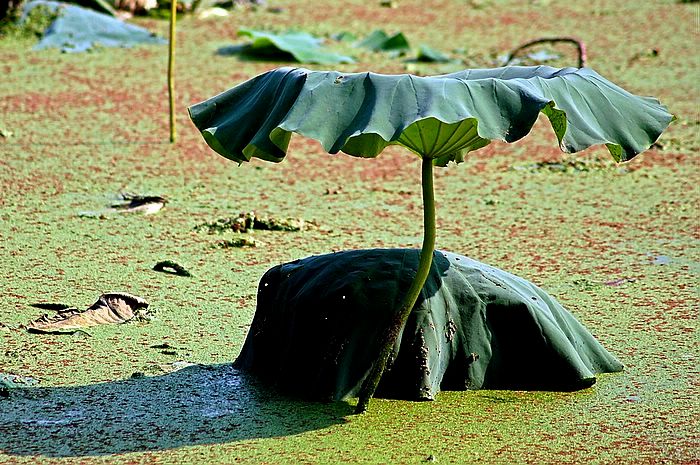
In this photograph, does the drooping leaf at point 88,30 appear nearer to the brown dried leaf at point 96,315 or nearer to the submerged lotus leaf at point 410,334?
the brown dried leaf at point 96,315

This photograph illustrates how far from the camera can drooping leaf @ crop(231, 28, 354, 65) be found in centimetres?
497

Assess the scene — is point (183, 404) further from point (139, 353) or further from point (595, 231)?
point (595, 231)

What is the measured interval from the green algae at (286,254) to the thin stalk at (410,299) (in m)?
0.06

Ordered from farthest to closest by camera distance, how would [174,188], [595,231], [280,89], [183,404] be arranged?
[174,188]
[595,231]
[183,404]
[280,89]

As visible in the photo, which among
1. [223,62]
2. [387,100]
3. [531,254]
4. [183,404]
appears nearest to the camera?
[387,100]

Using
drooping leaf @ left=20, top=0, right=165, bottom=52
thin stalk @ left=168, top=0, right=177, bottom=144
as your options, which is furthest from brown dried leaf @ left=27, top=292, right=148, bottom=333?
drooping leaf @ left=20, top=0, right=165, bottom=52

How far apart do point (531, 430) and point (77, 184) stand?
199 cm

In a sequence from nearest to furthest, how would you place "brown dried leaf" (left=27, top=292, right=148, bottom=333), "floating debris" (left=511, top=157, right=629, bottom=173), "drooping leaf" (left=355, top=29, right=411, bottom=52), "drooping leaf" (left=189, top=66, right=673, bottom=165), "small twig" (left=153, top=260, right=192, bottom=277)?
"drooping leaf" (left=189, top=66, right=673, bottom=165) → "brown dried leaf" (left=27, top=292, right=148, bottom=333) → "small twig" (left=153, top=260, right=192, bottom=277) → "floating debris" (left=511, top=157, right=629, bottom=173) → "drooping leaf" (left=355, top=29, right=411, bottom=52)

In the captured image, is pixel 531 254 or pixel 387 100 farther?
pixel 531 254

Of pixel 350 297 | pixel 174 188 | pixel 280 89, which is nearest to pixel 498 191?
pixel 174 188

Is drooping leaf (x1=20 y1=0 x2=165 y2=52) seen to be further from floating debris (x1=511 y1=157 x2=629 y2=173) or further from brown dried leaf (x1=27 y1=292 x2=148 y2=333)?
brown dried leaf (x1=27 y1=292 x2=148 y2=333)

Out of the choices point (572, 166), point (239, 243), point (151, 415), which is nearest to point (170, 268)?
point (239, 243)

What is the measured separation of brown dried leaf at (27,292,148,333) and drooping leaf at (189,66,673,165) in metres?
0.62

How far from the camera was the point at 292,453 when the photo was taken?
1.75 m
